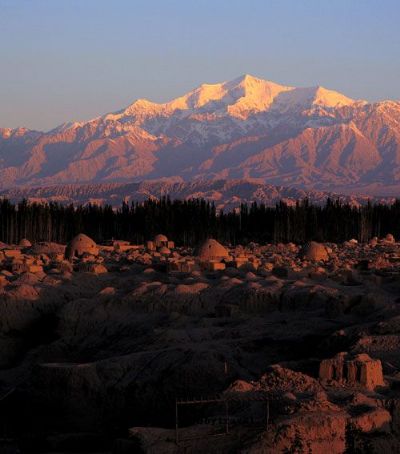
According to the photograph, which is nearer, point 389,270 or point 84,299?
point 84,299

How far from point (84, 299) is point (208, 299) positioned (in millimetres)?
3990

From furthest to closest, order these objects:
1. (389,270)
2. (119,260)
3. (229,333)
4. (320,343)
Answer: (119,260) < (389,270) < (229,333) < (320,343)

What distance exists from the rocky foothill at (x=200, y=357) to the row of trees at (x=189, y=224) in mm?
33231

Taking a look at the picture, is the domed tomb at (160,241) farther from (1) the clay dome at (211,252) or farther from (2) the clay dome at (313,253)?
(2) the clay dome at (313,253)

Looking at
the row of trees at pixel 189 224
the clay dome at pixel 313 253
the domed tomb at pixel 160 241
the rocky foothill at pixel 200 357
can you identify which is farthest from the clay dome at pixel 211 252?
the row of trees at pixel 189 224

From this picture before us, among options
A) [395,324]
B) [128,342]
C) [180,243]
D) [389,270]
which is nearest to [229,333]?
[128,342]

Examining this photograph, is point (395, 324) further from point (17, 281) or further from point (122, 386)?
point (17, 281)

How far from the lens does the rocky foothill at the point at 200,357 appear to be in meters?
16.5

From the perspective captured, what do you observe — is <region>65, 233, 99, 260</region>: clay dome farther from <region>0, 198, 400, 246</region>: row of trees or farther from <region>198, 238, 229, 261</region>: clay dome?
<region>0, 198, 400, 246</region>: row of trees

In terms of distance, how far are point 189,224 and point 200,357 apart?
183 ft

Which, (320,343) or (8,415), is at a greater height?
(320,343)

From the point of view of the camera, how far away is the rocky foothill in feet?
54.1

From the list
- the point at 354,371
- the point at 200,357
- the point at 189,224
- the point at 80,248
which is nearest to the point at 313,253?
the point at 80,248

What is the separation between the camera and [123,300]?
34031mm
